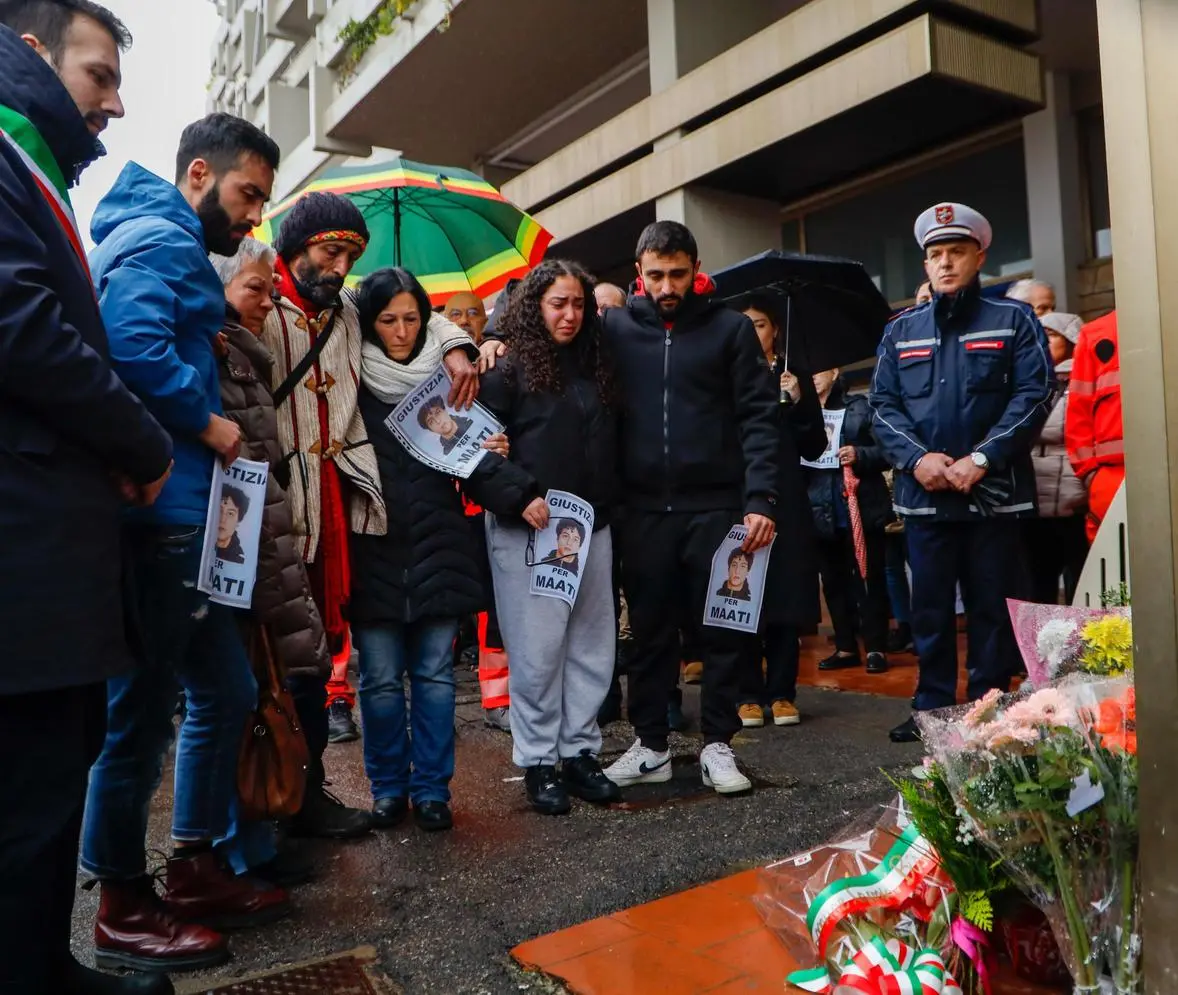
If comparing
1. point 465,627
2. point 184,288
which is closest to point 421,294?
point 184,288

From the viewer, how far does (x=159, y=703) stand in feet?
8.44

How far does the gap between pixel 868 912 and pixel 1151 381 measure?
120 cm

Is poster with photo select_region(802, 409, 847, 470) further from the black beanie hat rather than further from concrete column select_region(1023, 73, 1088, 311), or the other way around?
concrete column select_region(1023, 73, 1088, 311)

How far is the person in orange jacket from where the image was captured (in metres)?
4.48

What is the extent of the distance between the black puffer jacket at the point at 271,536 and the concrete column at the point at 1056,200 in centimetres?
740

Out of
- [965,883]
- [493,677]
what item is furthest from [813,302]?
[965,883]

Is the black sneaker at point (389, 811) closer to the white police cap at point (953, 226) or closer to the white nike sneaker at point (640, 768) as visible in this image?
the white nike sneaker at point (640, 768)

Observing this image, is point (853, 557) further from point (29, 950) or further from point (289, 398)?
point (29, 950)

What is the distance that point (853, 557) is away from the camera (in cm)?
705

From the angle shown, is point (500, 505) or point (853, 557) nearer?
point (500, 505)

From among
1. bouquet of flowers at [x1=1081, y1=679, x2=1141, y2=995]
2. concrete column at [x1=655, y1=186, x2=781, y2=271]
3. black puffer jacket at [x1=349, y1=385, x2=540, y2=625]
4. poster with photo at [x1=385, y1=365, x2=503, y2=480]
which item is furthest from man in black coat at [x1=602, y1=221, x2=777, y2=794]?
concrete column at [x1=655, y1=186, x2=781, y2=271]

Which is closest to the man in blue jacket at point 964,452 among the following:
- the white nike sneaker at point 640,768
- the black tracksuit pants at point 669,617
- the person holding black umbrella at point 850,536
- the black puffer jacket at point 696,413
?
the black puffer jacket at point 696,413

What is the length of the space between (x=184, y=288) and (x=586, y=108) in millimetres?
12218

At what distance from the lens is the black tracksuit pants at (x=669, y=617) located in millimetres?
3965
